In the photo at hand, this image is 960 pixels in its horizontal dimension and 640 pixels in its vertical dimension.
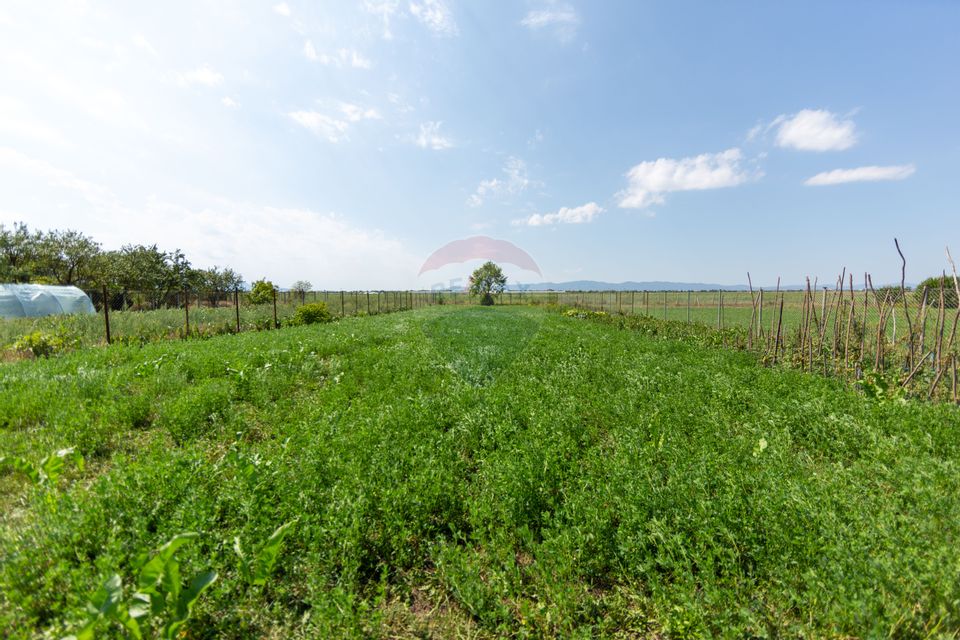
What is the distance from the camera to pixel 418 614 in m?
2.11

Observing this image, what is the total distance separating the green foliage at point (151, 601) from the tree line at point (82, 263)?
36.3 metres

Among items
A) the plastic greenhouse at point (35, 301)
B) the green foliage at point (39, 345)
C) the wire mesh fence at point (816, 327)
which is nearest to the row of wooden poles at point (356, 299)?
the wire mesh fence at point (816, 327)

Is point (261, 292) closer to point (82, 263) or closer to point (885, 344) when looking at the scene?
point (82, 263)

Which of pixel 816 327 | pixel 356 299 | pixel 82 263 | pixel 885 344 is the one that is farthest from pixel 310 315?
pixel 82 263

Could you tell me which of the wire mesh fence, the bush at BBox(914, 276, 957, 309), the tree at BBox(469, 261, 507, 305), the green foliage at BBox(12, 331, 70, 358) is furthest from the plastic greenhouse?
the tree at BBox(469, 261, 507, 305)

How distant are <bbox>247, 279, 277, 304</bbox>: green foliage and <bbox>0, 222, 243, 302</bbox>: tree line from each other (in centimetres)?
580

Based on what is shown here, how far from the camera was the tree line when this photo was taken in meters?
29.7

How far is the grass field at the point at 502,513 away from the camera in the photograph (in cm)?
189

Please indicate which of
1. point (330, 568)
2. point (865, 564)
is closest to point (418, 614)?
point (330, 568)

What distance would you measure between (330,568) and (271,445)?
214 cm

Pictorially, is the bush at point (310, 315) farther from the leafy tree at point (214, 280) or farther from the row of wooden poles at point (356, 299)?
the leafy tree at point (214, 280)

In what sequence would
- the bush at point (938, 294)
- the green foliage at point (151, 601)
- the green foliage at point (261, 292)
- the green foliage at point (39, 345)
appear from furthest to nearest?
the green foliage at point (261, 292), the green foliage at point (39, 345), the bush at point (938, 294), the green foliage at point (151, 601)

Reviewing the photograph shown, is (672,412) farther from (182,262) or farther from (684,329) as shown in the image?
(182,262)

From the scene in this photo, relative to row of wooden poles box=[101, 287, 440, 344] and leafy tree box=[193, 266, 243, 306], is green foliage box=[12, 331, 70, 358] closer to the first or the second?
row of wooden poles box=[101, 287, 440, 344]
